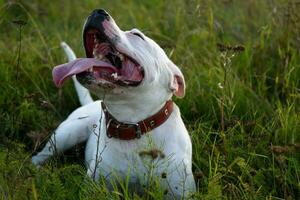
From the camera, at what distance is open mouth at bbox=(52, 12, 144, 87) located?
372 cm

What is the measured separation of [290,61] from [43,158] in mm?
2047

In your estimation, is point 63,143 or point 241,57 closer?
point 63,143

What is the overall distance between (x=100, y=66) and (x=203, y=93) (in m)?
1.52

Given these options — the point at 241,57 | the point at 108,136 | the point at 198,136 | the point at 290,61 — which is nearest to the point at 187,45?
the point at 241,57

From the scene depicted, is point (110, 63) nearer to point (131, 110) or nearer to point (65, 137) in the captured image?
point (131, 110)

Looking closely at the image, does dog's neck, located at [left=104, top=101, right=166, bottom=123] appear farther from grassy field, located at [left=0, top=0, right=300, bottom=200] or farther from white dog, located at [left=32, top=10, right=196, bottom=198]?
grassy field, located at [left=0, top=0, right=300, bottom=200]

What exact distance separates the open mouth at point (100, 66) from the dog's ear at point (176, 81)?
0.25 meters

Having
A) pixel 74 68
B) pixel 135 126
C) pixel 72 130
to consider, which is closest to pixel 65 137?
pixel 72 130

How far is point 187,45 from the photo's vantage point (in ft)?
20.0

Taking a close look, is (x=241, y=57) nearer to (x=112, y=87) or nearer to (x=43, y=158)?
(x=43, y=158)

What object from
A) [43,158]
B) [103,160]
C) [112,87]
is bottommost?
[43,158]

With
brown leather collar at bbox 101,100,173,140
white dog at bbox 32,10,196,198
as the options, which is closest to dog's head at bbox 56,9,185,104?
white dog at bbox 32,10,196,198

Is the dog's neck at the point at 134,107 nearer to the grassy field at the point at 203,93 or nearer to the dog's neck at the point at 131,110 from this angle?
the dog's neck at the point at 131,110

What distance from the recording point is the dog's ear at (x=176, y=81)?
404 cm
